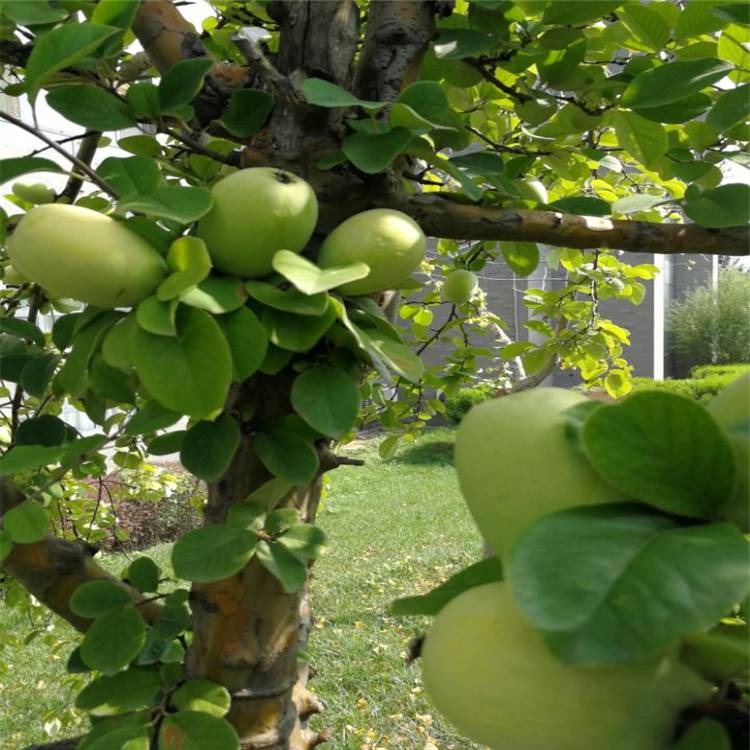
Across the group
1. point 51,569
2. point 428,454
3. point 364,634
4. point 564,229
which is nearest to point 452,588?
point 564,229

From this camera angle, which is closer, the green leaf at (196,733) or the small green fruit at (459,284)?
the green leaf at (196,733)

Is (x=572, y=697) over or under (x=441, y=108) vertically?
under

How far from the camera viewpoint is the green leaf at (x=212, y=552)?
2.25 ft

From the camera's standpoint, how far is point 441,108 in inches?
28.1

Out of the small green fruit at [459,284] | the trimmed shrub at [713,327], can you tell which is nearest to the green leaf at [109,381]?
the small green fruit at [459,284]

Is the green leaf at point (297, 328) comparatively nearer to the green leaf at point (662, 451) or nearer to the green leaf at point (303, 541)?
the green leaf at point (303, 541)

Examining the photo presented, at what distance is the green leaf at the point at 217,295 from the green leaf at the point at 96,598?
15.9 inches

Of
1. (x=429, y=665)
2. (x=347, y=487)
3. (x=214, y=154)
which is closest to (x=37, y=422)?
(x=214, y=154)

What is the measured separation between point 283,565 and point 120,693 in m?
0.24

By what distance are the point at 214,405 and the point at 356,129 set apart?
0.32 m

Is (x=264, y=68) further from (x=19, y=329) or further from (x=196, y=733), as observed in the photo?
(x=196, y=733)

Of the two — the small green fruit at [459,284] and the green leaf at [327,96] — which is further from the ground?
the green leaf at [327,96]

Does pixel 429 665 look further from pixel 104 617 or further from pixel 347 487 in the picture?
pixel 347 487

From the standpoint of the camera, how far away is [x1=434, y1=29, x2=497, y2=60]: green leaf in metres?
0.79
